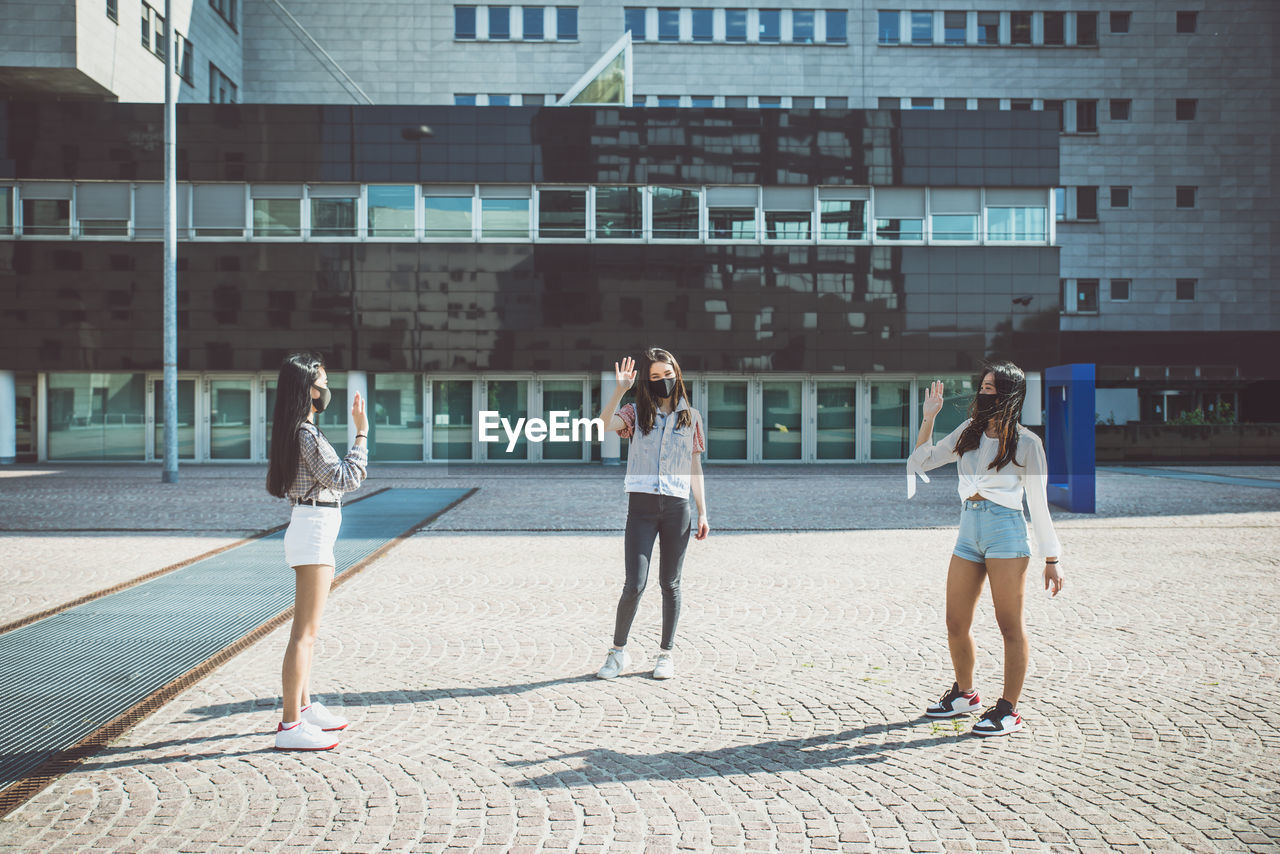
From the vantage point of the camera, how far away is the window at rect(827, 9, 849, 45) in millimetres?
37031

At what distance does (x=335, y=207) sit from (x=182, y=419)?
7.23 meters

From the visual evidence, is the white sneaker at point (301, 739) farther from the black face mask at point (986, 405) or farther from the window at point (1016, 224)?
the window at point (1016, 224)

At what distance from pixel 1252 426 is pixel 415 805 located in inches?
1221

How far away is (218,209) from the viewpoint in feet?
91.1

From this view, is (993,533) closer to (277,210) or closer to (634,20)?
(277,210)

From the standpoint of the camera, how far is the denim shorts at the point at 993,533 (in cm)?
494

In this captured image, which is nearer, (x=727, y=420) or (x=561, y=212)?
(x=561, y=212)

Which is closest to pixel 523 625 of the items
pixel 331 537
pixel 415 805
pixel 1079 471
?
pixel 331 537

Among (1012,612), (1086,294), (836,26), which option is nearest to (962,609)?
(1012,612)

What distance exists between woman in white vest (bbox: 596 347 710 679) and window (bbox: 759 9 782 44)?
112 feet

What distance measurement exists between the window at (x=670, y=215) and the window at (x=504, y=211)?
A: 3.55 m

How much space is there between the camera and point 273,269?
2780 cm

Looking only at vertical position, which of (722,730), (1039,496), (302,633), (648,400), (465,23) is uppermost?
(465,23)

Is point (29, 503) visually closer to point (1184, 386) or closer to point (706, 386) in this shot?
point (706, 386)
